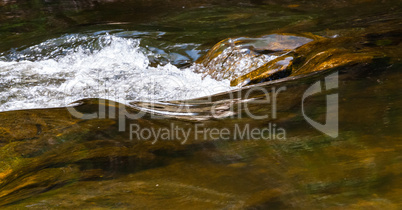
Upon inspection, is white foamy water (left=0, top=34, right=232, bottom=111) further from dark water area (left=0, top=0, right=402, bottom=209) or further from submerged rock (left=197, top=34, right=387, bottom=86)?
submerged rock (left=197, top=34, right=387, bottom=86)

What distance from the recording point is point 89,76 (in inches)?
162

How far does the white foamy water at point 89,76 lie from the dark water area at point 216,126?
0.07ft

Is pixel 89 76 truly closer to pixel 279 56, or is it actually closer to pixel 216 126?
pixel 279 56

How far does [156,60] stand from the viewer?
4695 mm

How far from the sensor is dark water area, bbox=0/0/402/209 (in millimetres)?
1603

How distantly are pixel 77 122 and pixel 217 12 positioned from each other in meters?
4.32

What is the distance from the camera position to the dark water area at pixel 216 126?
160cm

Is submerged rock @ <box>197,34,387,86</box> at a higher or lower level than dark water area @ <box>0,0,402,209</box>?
higher

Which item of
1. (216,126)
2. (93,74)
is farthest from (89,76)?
(216,126)

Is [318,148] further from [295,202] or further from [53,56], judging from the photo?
[53,56]

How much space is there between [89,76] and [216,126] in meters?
2.29

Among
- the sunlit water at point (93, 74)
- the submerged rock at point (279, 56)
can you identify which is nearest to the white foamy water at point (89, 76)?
the sunlit water at point (93, 74)

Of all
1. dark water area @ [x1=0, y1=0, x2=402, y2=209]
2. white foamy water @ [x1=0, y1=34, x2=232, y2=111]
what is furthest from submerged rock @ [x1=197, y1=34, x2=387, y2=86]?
white foamy water @ [x1=0, y1=34, x2=232, y2=111]

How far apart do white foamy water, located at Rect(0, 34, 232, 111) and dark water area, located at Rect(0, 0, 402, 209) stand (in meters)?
0.02
